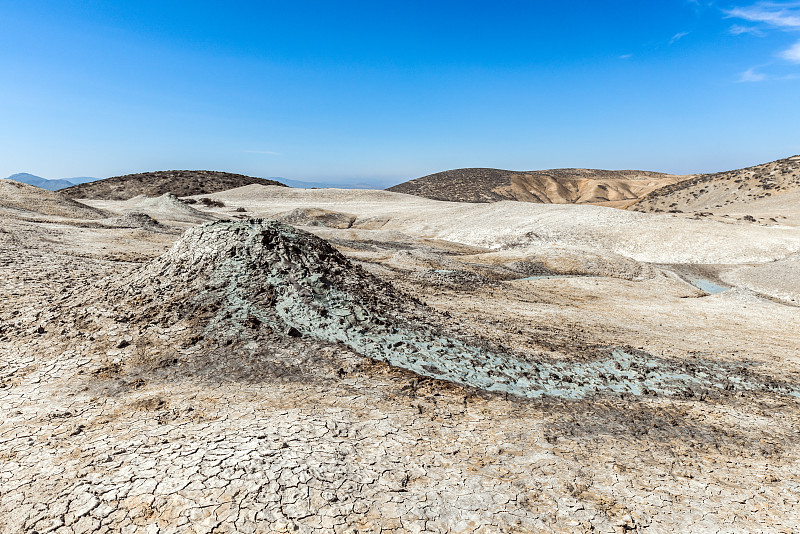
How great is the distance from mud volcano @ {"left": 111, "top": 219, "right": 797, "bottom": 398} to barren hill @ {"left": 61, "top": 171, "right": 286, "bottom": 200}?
7835 centimetres

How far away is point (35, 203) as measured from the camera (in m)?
34.4

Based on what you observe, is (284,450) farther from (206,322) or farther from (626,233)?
(626,233)

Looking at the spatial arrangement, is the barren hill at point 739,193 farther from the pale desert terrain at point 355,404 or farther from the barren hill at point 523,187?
the pale desert terrain at point 355,404

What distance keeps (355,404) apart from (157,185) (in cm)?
9306

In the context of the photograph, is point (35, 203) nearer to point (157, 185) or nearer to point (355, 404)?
point (355, 404)

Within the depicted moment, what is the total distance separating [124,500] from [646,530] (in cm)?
553

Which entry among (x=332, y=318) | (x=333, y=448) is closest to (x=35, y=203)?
(x=332, y=318)

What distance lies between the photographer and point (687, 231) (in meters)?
39.2

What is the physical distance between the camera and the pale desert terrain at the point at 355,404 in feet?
16.1

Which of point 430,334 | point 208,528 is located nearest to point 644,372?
point 430,334

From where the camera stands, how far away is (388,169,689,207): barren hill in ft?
315

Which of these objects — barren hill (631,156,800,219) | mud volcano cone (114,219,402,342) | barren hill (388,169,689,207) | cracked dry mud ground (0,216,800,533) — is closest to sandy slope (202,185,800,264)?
barren hill (631,156,800,219)

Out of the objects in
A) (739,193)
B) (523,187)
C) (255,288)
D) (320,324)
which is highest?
(523,187)

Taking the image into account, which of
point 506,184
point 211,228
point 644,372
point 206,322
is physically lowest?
point 644,372
